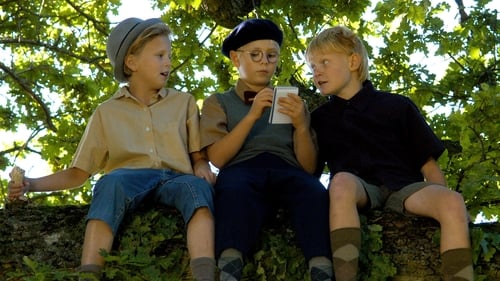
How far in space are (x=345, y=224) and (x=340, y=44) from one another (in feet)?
4.11

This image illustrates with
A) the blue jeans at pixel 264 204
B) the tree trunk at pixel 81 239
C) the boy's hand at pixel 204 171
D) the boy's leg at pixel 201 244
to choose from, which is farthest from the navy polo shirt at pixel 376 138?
the boy's leg at pixel 201 244

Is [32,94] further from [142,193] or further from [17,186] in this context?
[142,193]

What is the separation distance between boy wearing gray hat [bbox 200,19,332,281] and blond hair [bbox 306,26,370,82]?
0.24 meters

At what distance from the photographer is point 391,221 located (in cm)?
429

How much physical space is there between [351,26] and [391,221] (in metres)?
4.51

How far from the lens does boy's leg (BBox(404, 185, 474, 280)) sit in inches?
158

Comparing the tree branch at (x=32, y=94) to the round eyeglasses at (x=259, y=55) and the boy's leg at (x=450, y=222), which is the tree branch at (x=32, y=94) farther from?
the boy's leg at (x=450, y=222)

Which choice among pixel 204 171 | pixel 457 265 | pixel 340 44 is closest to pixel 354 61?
pixel 340 44

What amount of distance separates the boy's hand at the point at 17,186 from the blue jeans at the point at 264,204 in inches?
36.8

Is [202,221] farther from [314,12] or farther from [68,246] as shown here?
[314,12]

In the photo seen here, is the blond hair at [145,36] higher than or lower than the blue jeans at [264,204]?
higher

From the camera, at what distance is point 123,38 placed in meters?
5.07

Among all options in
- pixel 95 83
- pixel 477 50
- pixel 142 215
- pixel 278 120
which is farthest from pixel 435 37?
pixel 142 215

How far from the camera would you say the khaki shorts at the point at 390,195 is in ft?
14.5
